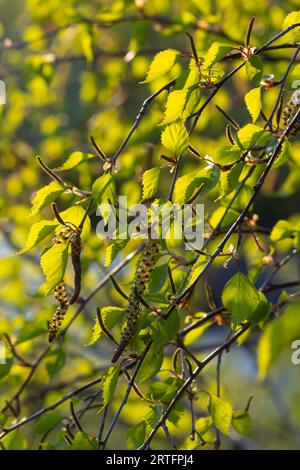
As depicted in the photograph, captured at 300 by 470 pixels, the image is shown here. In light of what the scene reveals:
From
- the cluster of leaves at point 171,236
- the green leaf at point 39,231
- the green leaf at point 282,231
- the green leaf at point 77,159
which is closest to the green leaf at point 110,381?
the cluster of leaves at point 171,236

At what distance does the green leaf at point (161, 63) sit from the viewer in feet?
3.92

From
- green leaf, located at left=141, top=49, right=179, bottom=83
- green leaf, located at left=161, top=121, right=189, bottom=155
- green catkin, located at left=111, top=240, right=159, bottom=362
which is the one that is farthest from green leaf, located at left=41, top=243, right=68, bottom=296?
green leaf, located at left=141, top=49, right=179, bottom=83

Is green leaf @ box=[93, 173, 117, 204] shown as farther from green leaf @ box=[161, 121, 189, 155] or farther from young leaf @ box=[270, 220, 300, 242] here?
young leaf @ box=[270, 220, 300, 242]

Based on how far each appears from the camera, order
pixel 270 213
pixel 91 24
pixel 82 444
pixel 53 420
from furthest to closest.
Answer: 1. pixel 270 213
2. pixel 91 24
3. pixel 53 420
4. pixel 82 444

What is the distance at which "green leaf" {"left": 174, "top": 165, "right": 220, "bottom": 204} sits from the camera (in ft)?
3.56

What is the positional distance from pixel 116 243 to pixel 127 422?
7.99ft

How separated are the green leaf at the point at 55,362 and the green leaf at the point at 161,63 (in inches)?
28.1

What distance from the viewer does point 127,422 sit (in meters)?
3.37

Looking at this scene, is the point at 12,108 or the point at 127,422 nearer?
the point at 12,108

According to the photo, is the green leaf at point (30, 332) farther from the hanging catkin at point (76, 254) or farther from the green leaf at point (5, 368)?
the hanging catkin at point (76, 254)

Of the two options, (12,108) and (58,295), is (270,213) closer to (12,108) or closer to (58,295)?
(12,108)

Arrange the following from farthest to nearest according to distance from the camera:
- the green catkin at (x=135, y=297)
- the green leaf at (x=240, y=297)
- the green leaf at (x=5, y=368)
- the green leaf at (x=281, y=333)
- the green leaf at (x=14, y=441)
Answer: the green leaf at (x=5, y=368) → the green leaf at (x=14, y=441) → the green leaf at (x=281, y=333) → the green leaf at (x=240, y=297) → the green catkin at (x=135, y=297)

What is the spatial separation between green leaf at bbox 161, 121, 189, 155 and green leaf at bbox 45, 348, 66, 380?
0.73 meters
